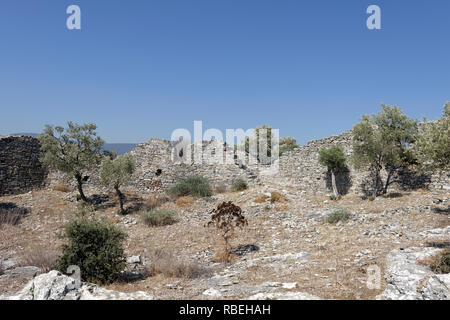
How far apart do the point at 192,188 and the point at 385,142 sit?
480 inches

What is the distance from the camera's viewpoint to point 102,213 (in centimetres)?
1648

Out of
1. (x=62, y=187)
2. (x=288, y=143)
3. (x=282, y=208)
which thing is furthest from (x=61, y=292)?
(x=288, y=143)

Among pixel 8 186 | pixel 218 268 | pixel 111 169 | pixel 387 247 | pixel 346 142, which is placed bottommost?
pixel 218 268

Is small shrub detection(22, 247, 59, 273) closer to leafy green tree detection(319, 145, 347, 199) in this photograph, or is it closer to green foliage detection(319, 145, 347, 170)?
leafy green tree detection(319, 145, 347, 199)

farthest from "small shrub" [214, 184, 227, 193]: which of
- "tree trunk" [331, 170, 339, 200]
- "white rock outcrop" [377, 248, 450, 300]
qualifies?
"white rock outcrop" [377, 248, 450, 300]

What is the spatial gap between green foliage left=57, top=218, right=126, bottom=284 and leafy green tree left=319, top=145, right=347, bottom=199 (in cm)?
1444

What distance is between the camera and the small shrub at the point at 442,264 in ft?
21.3

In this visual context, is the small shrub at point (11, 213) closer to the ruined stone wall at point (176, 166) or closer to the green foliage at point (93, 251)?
the ruined stone wall at point (176, 166)

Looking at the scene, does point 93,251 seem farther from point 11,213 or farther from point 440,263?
point 11,213

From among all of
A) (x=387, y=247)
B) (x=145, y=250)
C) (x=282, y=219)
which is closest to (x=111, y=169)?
(x=145, y=250)

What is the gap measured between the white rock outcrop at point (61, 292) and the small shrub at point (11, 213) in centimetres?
1057

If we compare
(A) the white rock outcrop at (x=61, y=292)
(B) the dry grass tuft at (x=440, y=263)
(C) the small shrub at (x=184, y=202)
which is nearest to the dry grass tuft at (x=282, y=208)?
(C) the small shrub at (x=184, y=202)
